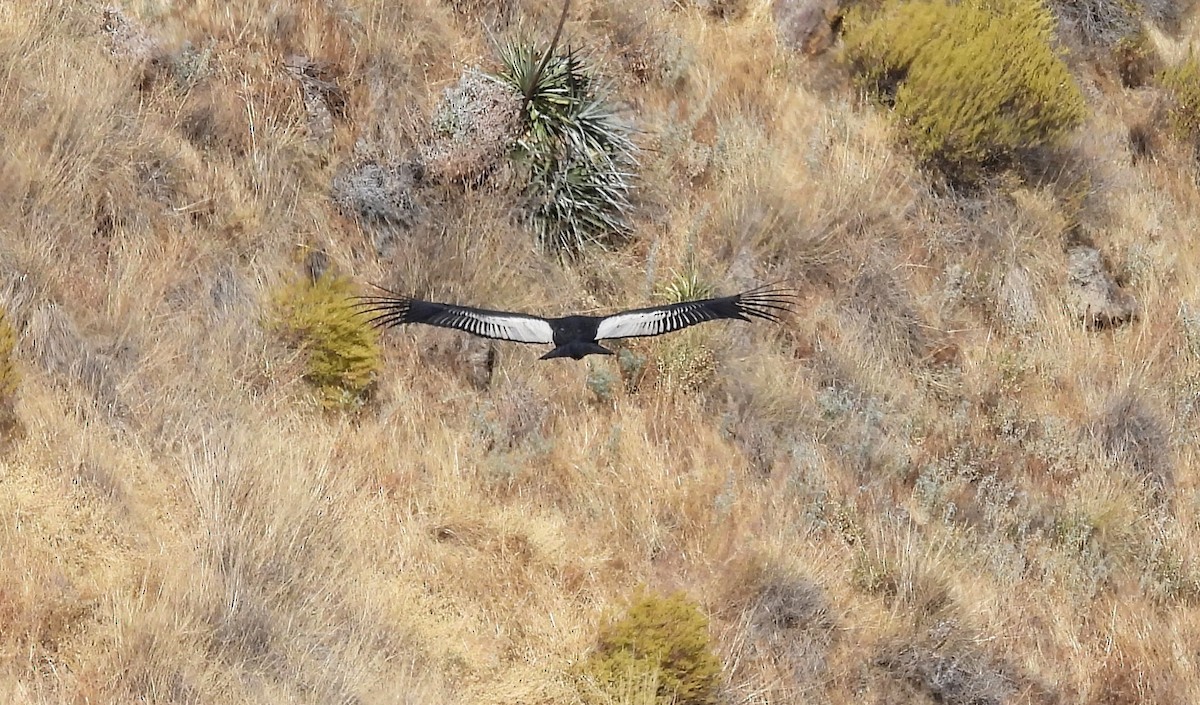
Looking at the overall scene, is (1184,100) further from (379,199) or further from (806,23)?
(379,199)

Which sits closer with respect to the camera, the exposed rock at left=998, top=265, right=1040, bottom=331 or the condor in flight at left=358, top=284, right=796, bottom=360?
the condor in flight at left=358, top=284, right=796, bottom=360

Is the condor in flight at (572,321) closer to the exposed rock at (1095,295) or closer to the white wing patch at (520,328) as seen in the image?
the white wing patch at (520,328)

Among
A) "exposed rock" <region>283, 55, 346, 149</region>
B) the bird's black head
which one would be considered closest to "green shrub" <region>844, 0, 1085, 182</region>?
"exposed rock" <region>283, 55, 346, 149</region>

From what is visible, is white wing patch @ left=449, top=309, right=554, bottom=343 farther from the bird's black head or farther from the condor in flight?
the bird's black head

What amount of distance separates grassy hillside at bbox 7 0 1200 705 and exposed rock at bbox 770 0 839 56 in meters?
0.09

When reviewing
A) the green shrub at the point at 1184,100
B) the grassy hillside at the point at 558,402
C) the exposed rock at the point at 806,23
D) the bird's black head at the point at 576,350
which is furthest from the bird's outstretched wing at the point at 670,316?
the green shrub at the point at 1184,100

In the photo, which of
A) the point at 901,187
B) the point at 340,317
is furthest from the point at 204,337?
the point at 901,187

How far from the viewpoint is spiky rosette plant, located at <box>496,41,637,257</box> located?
A: 27.9 feet

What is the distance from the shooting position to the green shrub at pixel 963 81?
31.5 ft

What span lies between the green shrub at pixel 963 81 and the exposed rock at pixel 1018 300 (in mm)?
885

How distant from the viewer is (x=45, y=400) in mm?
6406

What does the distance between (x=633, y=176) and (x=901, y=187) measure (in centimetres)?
202

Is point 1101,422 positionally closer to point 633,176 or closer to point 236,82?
point 633,176

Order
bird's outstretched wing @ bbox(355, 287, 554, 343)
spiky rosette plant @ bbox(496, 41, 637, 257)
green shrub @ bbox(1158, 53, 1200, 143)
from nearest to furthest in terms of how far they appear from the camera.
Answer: bird's outstretched wing @ bbox(355, 287, 554, 343) → spiky rosette plant @ bbox(496, 41, 637, 257) → green shrub @ bbox(1158, 53, 1200, 143)
